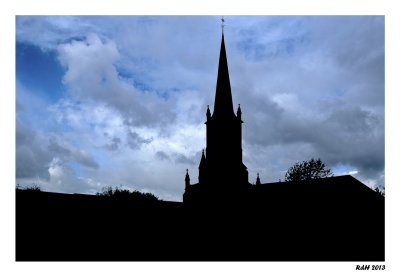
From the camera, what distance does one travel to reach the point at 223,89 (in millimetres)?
48812

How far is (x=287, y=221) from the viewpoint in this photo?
136 feet

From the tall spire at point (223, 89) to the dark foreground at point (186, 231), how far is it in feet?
45.4

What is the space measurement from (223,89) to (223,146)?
7.75m

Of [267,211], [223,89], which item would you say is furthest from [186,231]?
[223,89]

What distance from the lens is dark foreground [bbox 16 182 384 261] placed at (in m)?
30.8

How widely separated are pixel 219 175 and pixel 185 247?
1549 cm

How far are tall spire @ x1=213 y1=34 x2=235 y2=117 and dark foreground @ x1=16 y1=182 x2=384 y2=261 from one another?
13.8 meters

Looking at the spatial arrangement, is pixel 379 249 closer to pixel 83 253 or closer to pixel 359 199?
pixel 359 199

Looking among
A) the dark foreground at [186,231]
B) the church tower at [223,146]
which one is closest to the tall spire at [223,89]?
the church tower at [223,146]

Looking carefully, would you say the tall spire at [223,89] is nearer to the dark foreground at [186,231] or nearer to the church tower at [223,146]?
the church tower at [223,146]

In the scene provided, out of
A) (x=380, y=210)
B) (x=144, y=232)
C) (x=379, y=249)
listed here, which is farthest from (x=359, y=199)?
(x=144, y=232)

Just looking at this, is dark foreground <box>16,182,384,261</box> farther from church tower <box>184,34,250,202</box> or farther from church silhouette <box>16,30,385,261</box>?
church tower <box>184,34,250,202</box>

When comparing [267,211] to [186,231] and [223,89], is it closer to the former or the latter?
[186,231]

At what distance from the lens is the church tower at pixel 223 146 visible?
46781mm
